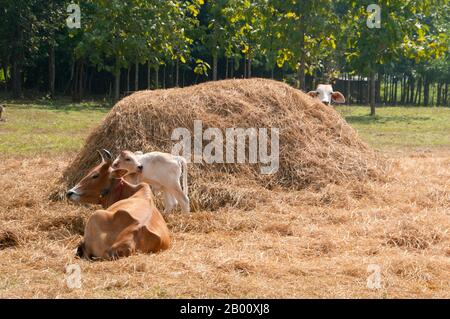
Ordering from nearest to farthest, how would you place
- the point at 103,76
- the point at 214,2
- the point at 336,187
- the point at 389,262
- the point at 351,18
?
the point at 389,262
the point at 336,187
the point at 351,18
the point at 214,2
the point at 103,76

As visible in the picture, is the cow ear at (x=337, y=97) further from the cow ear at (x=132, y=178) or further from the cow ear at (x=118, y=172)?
the cow ear at (x=118, y=172)

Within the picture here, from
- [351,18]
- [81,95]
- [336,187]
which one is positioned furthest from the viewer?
[81,95]

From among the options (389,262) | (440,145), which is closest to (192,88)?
(389,262)

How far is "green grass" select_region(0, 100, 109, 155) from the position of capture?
1544 centimetres

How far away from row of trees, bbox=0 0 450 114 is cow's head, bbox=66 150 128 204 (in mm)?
16925

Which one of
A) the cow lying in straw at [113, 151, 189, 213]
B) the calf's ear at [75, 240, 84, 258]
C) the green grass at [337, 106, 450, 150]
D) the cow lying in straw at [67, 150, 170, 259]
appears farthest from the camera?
the green grass at [337, 106, 450, 150]

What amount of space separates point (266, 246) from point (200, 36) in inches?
1051

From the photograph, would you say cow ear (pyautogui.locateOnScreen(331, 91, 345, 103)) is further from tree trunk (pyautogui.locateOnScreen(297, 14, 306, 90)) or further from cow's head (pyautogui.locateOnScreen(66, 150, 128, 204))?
tree trunk (pyautogui.locateOnScreen(297, 14, 306, 90))

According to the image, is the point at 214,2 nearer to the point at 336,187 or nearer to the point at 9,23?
the point at 9,23

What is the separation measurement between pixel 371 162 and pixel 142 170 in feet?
13.9

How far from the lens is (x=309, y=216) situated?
9281 mm

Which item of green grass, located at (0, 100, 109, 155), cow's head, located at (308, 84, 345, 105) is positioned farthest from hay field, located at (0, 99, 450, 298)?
green grass, located at (0, 100, 109, 155)

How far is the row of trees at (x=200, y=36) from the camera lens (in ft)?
87.0

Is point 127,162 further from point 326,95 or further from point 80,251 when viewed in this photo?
point 326,95
